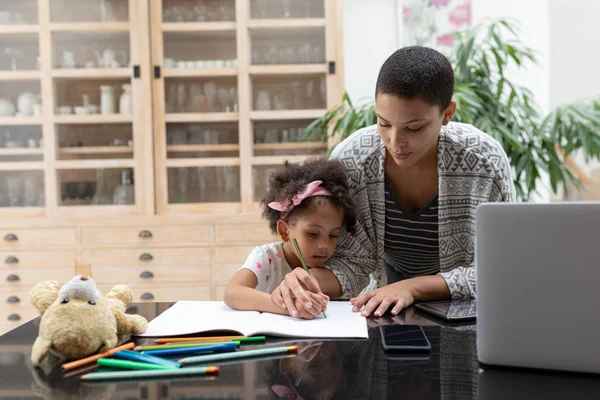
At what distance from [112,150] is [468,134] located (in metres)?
2.29

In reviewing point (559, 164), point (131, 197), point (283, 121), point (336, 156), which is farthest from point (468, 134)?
point (131, 197)

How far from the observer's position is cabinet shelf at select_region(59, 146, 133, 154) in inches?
122

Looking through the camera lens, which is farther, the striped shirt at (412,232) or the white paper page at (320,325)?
the striped shirt at (412,232)

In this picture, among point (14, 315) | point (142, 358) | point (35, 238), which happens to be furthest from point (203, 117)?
point (142, 358)

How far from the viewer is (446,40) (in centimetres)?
322

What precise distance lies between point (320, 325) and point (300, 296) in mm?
76

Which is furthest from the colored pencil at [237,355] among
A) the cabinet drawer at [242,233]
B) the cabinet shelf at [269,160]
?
the cabinet shelf at [269,160]

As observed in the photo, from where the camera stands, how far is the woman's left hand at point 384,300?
36.3 inches

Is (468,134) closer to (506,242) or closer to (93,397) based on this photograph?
(506,242)

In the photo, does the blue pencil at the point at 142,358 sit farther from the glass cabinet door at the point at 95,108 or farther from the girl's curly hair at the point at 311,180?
the glass cabinet door at the point at 95,108

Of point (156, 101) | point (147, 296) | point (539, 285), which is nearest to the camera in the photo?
point (539, 285)

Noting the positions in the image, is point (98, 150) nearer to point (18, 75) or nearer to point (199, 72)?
point (18, 75)

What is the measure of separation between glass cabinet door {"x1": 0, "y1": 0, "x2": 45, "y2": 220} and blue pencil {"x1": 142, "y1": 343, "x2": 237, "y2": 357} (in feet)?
8.84

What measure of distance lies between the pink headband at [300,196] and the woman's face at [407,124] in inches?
6.8
